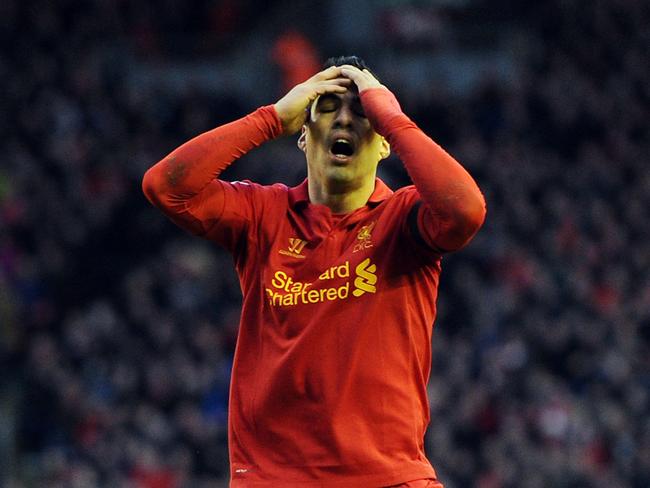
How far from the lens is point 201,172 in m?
4.44

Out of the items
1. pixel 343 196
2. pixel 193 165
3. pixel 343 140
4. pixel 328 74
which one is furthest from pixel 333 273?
pixel 328 74

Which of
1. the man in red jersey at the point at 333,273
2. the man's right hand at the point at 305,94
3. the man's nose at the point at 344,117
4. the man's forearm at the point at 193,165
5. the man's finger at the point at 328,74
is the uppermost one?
the man's finger at the point at 328,74

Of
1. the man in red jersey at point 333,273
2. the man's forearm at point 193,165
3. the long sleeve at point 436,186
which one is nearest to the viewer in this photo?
the long sleeve at point 436,186

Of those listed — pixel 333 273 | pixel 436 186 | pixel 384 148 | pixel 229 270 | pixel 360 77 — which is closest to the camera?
pixel 436 186

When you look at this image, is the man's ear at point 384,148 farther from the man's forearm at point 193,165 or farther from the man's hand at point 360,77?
the man's forearm at point 193,165

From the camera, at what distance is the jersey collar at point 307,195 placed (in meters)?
4.58

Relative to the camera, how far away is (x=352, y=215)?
14.8 feet

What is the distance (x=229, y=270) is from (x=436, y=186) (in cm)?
1094

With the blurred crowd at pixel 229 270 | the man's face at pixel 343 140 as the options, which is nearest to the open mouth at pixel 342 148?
the man's face at pixel 343 140

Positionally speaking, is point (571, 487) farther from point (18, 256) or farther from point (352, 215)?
point (352, 215)

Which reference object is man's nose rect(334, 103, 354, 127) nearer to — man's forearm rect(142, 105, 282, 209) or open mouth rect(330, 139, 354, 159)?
open mouth rect(330, 139, 354, 159)

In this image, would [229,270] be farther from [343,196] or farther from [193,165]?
[193,165]

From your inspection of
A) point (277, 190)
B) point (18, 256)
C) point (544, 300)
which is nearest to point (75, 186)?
point (18, 256)

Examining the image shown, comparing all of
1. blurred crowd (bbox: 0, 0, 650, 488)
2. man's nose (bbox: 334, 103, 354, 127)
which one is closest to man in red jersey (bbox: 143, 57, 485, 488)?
man's nose (bbox: 334, 103, 354, 127)
